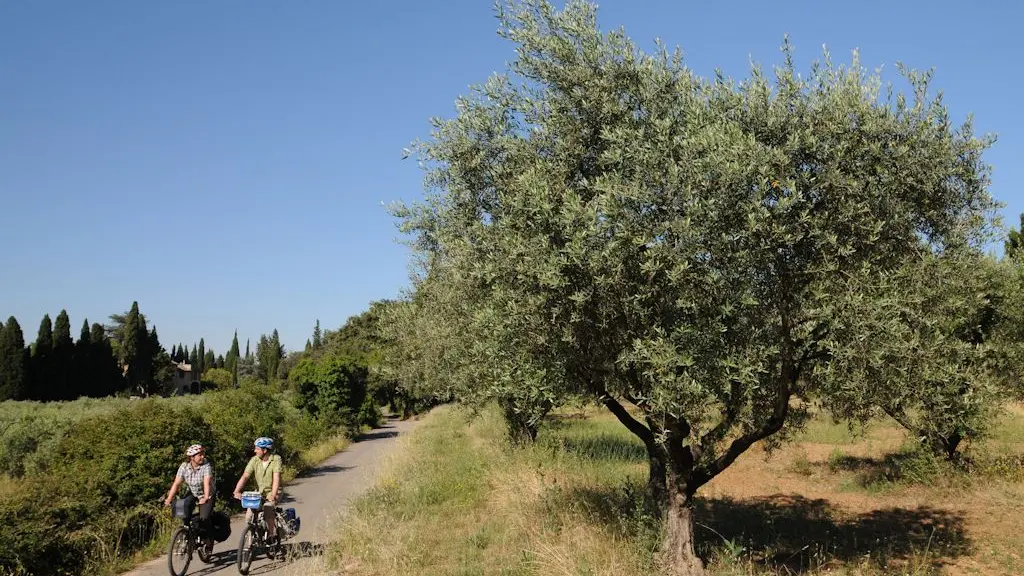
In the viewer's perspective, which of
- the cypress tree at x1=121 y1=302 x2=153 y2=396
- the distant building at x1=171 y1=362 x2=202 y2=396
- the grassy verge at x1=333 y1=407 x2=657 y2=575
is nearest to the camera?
the grassy verge at x1=333 y1=407 x2=657 y2=575

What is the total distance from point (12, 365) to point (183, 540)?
67.9 meters

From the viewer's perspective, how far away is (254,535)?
11.7 meters

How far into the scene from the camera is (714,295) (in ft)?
29.3

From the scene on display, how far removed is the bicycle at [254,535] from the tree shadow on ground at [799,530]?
18.1 feet

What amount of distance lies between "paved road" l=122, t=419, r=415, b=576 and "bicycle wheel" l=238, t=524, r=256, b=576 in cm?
30

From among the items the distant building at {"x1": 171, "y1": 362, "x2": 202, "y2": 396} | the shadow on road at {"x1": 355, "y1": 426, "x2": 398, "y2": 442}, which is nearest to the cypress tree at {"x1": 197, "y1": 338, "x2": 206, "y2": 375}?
the distant building at {"x1": 171, "y1": 362, "x2": 202, "y2": 396}

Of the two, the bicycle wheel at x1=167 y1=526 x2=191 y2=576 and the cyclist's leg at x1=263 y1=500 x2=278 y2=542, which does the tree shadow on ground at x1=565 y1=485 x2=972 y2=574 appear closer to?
the cyclist's leg at x1=263 y1=500 x2=278 y2=542

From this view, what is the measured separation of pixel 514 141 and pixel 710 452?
620cm

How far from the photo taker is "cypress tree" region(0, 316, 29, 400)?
63594mm

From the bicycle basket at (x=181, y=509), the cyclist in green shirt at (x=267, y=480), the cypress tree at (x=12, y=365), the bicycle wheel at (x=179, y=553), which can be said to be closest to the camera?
the bicycle wheel at (x=179, y=553)

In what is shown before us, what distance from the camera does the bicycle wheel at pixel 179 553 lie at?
11.1 meters

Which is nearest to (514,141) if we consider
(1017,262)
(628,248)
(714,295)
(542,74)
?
(542,74)

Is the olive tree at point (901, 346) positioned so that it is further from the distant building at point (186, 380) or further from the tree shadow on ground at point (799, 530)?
the distant building at point (186, 380)

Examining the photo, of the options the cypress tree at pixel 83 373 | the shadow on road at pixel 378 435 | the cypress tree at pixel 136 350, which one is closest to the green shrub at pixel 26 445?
the shadow on road at pixel 378 435
